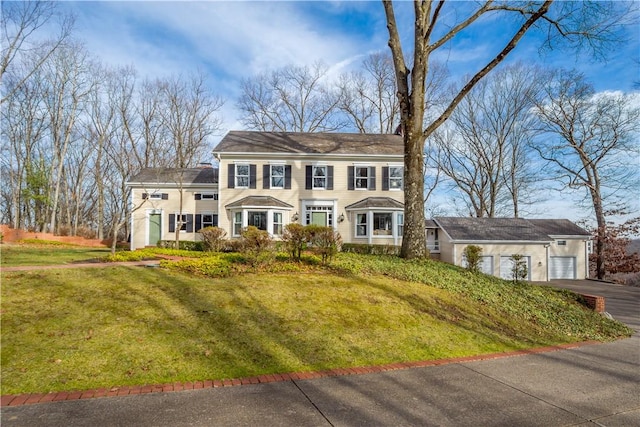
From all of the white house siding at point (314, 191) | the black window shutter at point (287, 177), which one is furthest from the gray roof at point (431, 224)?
the black window shutter at point (287, 177)

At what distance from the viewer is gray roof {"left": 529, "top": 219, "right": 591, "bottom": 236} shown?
953 inches

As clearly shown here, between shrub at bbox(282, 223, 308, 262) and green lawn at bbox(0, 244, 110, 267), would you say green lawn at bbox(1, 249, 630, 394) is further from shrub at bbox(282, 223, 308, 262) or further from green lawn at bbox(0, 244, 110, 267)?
green lawn at bbox(0, 244, 110, 267)

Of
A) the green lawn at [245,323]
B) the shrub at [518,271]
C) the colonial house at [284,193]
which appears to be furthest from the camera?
the colonial house at [284,193]

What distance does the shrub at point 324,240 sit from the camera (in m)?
9.85

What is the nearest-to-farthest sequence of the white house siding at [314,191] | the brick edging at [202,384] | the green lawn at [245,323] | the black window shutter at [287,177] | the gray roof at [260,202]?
the brick edging at [202,384]
the green lawn at [245,323]
the gray roof at [260,202]
the white house siding at [314,191]
the black window shutter at [287,177]

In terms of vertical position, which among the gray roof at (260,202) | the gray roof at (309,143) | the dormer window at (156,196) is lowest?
the gray roof at (260,202)

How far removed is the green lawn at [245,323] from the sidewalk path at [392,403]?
1.68 feet

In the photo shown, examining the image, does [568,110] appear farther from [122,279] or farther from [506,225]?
[122,279]

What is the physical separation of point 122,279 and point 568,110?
1274 inches

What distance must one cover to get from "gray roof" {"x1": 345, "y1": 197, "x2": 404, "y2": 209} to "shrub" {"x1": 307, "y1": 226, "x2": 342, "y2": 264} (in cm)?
956

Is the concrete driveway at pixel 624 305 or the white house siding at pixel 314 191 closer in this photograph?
the concrete driveway at pixel 624 305

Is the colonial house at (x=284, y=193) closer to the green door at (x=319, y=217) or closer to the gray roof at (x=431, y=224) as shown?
the green door at (x=319, y=217)

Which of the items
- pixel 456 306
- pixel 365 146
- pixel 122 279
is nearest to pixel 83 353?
pixel 122 279

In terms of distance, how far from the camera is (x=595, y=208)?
2598 centimetres
